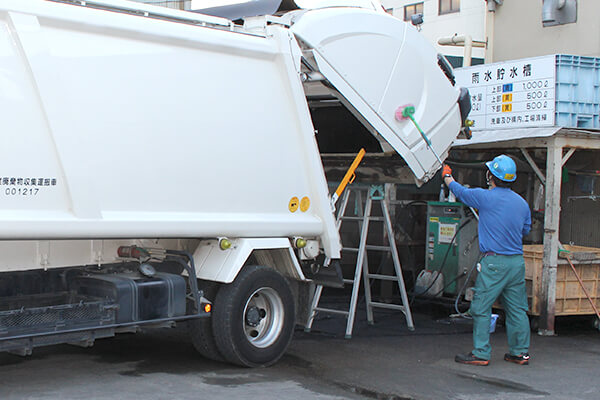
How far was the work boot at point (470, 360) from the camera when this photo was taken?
6.90 meters

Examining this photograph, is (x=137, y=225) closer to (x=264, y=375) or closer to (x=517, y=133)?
(x=264, y=375)

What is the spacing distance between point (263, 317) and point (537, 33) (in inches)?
421

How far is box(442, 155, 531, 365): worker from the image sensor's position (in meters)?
6.89

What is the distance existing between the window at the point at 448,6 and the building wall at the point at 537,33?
4126 mm

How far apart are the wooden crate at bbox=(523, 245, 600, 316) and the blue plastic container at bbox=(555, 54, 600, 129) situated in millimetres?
1395

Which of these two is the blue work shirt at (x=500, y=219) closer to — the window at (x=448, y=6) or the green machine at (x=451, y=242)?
the green machine at (x=451, y=242)

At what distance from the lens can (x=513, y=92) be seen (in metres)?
9.12

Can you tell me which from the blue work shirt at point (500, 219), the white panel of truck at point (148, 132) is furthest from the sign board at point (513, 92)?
the white panel of truck at point (148, 132)

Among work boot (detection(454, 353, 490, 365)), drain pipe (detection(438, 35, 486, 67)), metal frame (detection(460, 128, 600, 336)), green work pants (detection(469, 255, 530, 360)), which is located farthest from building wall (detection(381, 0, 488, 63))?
work boot (detection(454, 353, 490, 365))

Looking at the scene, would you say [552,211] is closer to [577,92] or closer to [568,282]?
[568,282]

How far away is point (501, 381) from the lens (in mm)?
6375

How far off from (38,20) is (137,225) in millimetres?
1430

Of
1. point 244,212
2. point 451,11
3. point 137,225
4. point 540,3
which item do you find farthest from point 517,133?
point 451,11

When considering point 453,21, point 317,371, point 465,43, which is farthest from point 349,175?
point 453,21
